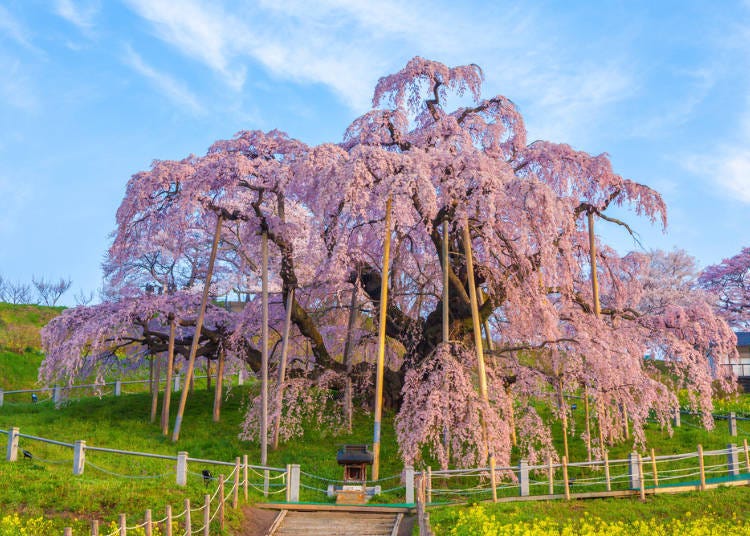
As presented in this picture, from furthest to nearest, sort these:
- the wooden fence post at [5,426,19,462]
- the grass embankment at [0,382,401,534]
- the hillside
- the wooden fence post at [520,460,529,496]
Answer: the hillside → the wooden fence post at [5,426,19,462] → the wooden fence post at [520,460,529,496] → the grass embankment at [0,382,401,534]

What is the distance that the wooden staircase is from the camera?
1588cm

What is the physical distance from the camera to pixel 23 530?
43.4ft

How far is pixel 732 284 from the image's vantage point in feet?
148

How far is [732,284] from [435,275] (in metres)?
27.9

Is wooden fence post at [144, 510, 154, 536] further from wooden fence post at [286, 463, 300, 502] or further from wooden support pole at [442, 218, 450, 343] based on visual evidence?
wooden support pole at [442, 218, 450, 343]

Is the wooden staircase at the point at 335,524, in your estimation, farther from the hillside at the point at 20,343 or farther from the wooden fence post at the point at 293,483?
the hillside at the point at 20,343

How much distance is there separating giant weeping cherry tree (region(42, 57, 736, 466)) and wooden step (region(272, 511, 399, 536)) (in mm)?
2972

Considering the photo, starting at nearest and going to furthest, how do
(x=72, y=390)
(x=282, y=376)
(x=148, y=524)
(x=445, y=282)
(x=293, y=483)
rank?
(x=148, y=524) → (x=293, y=483) → (x=445, y=282) → (x=282, y=376) → (x=72, y=390)

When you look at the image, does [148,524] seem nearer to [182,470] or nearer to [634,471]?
[182,470]

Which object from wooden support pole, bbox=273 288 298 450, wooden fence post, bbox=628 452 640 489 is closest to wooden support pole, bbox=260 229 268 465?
wooden support pole, bbox=273 288 298 450

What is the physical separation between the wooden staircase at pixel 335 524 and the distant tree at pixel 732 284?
35.3 metres

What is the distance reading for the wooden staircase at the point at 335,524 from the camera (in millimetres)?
15883

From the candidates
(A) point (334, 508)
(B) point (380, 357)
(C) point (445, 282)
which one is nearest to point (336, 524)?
(A) point (334, 508)

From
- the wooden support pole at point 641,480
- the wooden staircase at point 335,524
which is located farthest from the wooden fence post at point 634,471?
the wooden staircase at point 335,524
